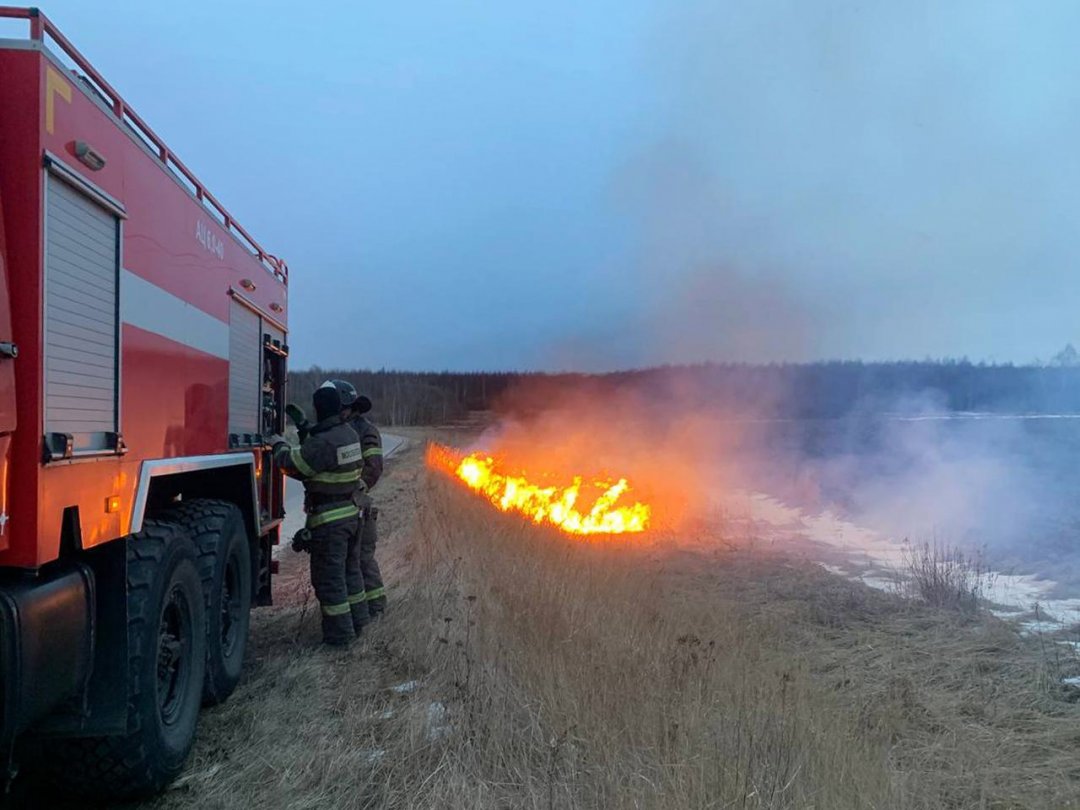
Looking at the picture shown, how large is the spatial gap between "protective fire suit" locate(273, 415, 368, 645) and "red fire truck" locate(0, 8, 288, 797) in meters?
0.67

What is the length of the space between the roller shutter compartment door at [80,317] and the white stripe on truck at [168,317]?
0.46 feet

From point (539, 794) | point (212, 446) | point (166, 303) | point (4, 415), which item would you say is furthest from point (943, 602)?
point (4, 415)

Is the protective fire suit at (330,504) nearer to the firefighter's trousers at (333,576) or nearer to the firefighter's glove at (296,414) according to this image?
the firefighter's trousers at (333,576)

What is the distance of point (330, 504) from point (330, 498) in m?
0.05

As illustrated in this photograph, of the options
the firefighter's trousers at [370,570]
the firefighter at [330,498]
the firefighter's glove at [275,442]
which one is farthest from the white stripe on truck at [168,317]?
the firefighter's trousers at [370,570]

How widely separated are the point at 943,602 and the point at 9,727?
29.4 ft

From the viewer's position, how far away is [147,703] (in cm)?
328

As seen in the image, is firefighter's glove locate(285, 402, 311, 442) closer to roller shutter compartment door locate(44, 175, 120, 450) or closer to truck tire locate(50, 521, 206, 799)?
truck tire locate(50, 521, 206, 799)

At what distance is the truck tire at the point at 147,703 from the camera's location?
3.21m

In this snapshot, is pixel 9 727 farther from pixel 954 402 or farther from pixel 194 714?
pixel 954 402

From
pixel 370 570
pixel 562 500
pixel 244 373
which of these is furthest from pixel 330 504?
pixel 562 500

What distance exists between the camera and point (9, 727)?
242cm

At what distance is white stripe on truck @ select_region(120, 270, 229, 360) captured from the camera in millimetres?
3350

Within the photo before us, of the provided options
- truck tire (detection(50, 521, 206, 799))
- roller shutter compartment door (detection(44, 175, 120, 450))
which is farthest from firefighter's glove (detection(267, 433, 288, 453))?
roller shutter compartment door (detection(44, 175, 120, 450))
